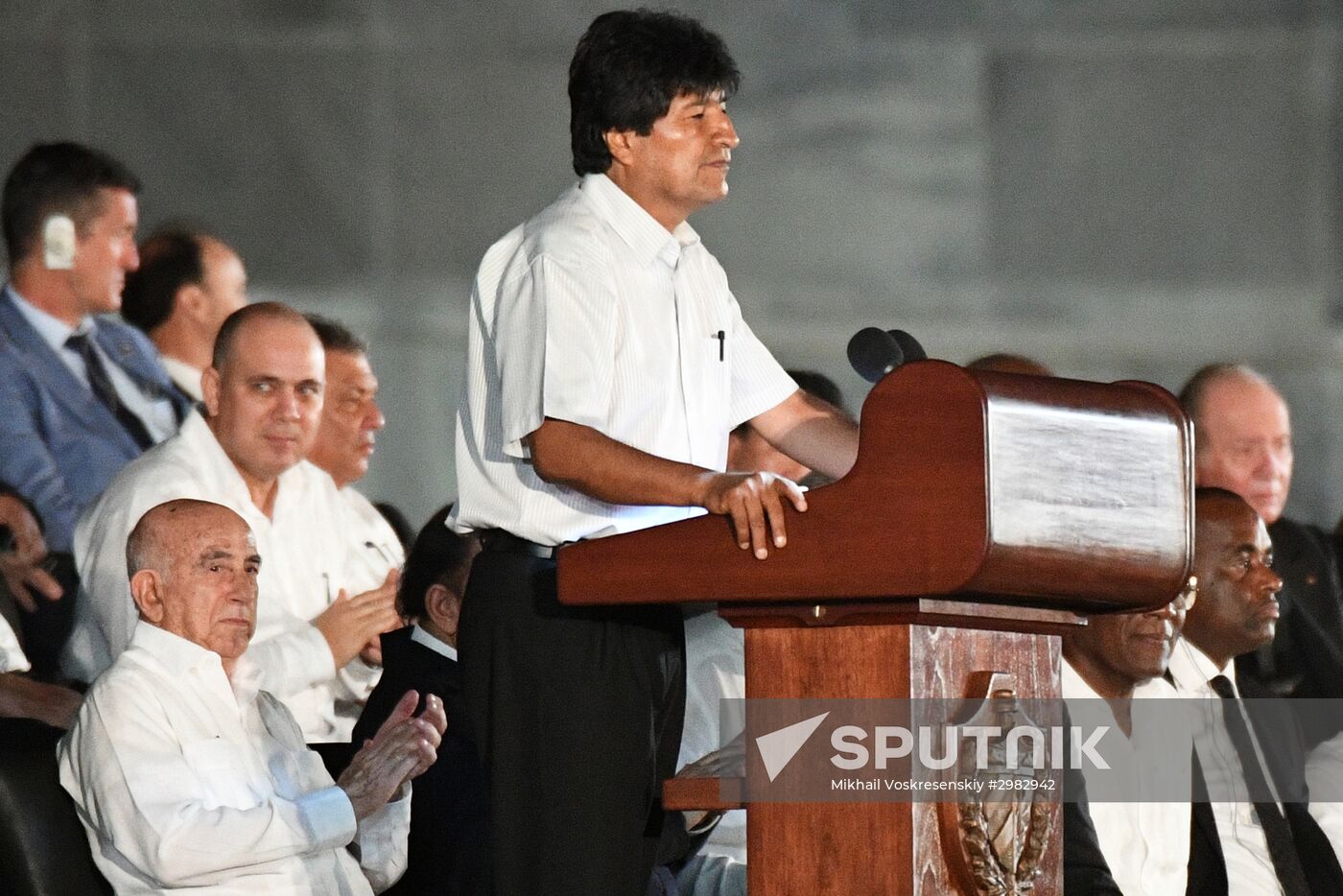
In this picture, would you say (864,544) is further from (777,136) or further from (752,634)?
(777,136)

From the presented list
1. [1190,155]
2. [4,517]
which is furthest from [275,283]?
[1190,155]

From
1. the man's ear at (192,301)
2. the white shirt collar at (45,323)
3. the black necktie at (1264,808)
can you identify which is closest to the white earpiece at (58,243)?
the white shirt collar at (45,323)

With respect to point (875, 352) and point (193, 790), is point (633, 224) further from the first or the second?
point (193, 790)

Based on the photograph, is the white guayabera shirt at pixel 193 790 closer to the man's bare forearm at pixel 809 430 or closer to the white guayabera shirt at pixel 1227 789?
the man's bare forearm at pixel 809 430

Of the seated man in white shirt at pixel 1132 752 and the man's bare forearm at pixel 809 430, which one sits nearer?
the man's bare forearm at pixel 809 430

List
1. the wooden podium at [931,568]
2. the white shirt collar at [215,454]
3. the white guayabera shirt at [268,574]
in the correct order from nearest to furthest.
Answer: the wooden podium at [931,568] → the white guayabera shirt at [268,574] → the white shirt collar at [215,454]

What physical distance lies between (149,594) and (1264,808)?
2.16 meters

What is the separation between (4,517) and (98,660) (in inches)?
24.0

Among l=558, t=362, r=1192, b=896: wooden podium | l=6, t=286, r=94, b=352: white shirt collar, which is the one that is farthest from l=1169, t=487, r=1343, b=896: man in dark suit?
l=6, t=286, r=94, b=352: white shirt collar

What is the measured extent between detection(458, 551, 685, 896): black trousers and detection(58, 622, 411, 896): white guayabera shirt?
60 cm

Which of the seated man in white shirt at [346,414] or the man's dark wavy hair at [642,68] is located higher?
the man's dark wavy hair at [642,68]

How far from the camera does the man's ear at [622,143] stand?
230 centimetres

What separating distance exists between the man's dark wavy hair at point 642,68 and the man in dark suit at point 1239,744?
192cm

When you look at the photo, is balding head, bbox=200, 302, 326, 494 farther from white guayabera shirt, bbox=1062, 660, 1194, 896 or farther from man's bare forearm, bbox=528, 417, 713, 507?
man's bare forearm, bbox=528, 417, 713, 507
